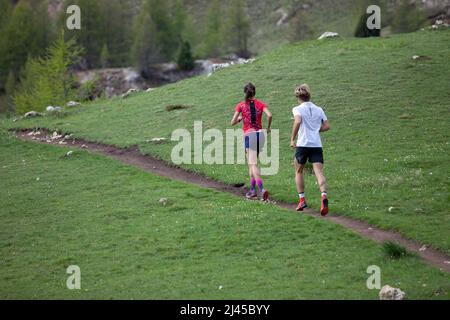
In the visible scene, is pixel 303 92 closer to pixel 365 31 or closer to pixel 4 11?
pixel 365 31

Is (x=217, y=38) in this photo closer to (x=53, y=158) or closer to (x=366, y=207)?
(x=53, y=158)

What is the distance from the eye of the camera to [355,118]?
1282 inches

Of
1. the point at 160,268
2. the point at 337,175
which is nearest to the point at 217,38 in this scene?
the point at 337,175

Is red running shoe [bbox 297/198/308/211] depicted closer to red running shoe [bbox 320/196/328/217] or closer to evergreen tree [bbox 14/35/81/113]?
red running shoe [bbox 320/196/328/217]

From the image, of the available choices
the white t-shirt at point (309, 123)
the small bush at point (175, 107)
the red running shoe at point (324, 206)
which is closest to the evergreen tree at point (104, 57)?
the small bush at point (175, 107)

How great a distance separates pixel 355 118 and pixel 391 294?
1944 cm

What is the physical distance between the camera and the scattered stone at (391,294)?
13901 mm

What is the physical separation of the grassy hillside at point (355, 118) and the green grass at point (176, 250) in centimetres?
212

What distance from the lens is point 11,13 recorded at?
124m

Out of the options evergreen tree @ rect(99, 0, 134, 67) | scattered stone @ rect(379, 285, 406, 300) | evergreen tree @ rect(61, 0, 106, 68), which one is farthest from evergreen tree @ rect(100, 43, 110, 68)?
scattered stone @ rect(379, 285, 406, 300)

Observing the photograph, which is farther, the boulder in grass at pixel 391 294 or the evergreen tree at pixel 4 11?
the evergreen tree at pixel 4 11

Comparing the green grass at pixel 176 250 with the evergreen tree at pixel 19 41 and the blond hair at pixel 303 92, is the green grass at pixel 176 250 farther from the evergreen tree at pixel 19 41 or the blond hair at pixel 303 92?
the evergreen tree at pixel 19 41

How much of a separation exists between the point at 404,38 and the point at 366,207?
93.8ft

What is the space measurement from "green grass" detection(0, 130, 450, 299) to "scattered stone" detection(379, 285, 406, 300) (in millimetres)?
245
